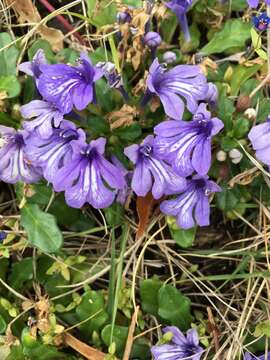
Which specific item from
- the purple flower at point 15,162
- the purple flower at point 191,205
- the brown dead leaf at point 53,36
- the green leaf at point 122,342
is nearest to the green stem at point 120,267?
the green leaf at point 122,342

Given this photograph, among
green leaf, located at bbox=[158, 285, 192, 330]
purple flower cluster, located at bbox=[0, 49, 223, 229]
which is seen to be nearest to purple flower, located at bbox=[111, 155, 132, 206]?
purple flower cluster, located at bbox=[0, 49, 223, 229]

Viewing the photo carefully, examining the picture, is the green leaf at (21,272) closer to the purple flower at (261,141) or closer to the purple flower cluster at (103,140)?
the purple flower cluster at (103,140)

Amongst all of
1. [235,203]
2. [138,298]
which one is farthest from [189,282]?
[235,203]

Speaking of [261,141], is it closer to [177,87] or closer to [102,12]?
[177,87]

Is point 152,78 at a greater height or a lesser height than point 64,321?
greater

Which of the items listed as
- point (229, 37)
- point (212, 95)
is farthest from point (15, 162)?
point (229, 37)

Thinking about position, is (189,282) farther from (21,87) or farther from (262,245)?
(21,87)
